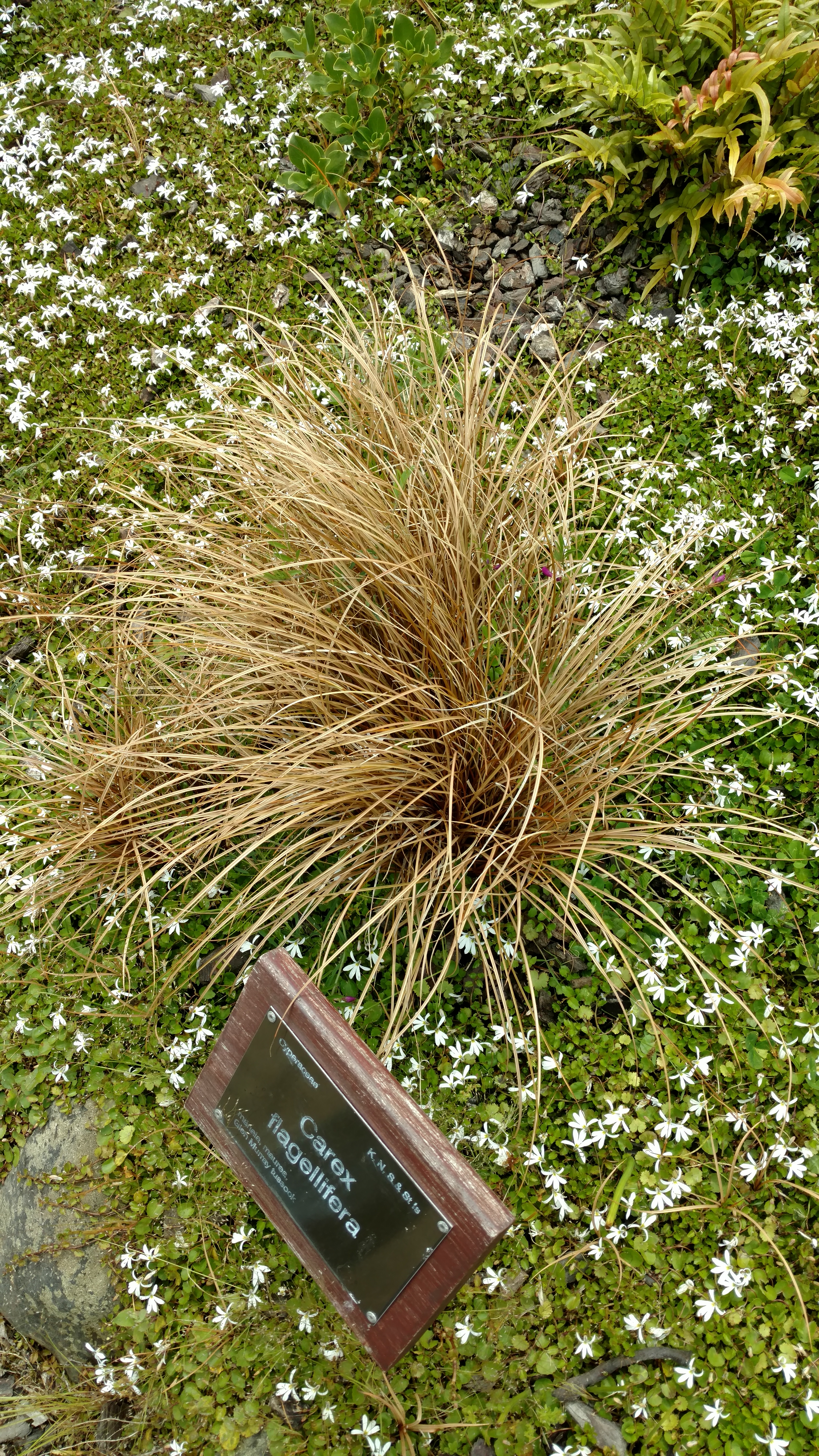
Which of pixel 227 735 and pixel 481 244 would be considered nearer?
pixel 227 735

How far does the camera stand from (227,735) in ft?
9.91

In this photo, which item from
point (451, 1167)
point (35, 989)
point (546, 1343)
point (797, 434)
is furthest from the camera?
point (797, 434)

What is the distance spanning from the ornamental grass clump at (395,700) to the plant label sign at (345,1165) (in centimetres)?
28

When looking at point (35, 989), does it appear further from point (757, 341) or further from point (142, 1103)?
point (757, 341)

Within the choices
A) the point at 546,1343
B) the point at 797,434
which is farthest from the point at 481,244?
the point at 546,1343

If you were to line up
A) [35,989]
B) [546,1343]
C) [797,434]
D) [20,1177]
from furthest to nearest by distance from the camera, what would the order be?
[797,434], [35,989], [20,1177], [546,1343]

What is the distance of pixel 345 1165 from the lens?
6.98ft

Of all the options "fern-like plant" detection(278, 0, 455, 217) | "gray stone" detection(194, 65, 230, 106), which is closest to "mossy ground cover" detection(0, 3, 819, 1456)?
"fern-like plant" detection(278, 0, 455, 217)

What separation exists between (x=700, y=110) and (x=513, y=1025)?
346 centimetres

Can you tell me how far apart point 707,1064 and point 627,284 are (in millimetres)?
3319

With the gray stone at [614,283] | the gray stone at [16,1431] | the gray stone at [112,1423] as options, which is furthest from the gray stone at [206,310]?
the gray stone at [16,1431]

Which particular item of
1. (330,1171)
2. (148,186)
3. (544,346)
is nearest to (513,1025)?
(330,1171)

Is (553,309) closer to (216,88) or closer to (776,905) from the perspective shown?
(216,88)

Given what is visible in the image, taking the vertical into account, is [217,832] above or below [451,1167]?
above
